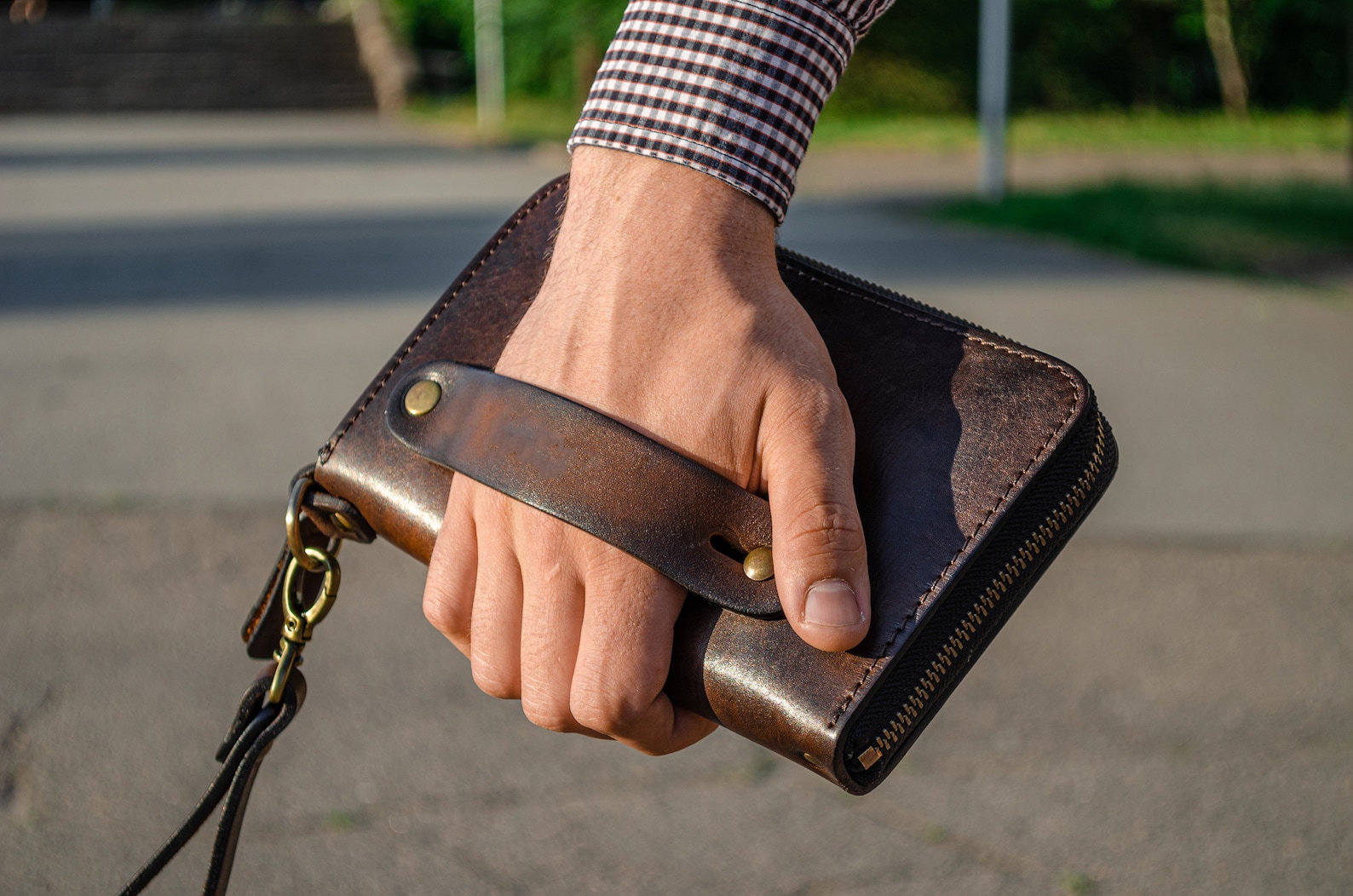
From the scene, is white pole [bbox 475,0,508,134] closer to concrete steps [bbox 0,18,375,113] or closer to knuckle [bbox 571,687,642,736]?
concrete steps [bbox 0,18,375,113]

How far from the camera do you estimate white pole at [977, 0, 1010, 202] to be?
977 centimetres

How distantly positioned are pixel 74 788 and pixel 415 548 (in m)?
1.48

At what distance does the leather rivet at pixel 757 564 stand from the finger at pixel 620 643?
0.06 metres

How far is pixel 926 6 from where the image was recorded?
21859 mm

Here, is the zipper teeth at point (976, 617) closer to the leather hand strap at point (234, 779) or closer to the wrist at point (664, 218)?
the wrist at point (664, 218)

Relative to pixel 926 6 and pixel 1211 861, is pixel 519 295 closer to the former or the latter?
pixel 1211 861

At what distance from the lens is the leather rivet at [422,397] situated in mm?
A: 1053

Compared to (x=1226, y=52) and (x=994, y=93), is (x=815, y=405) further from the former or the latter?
(x=1226, y=52)

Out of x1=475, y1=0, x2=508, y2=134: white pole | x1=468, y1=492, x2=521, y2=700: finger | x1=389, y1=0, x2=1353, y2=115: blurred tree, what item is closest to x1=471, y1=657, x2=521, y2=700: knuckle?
x1=468, y1=492, x2=521, y2=700: finger

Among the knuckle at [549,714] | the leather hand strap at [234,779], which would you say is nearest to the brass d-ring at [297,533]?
the leather hand strap at [234,779]

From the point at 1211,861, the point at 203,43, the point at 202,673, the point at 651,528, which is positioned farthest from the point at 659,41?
the point at 203,43

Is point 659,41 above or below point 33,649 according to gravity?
above

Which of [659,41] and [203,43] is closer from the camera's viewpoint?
[659,41]

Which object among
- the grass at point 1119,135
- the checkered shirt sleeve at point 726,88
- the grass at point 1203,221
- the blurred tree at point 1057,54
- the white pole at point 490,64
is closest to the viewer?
the checkered shirt sleeve at point 726,88
